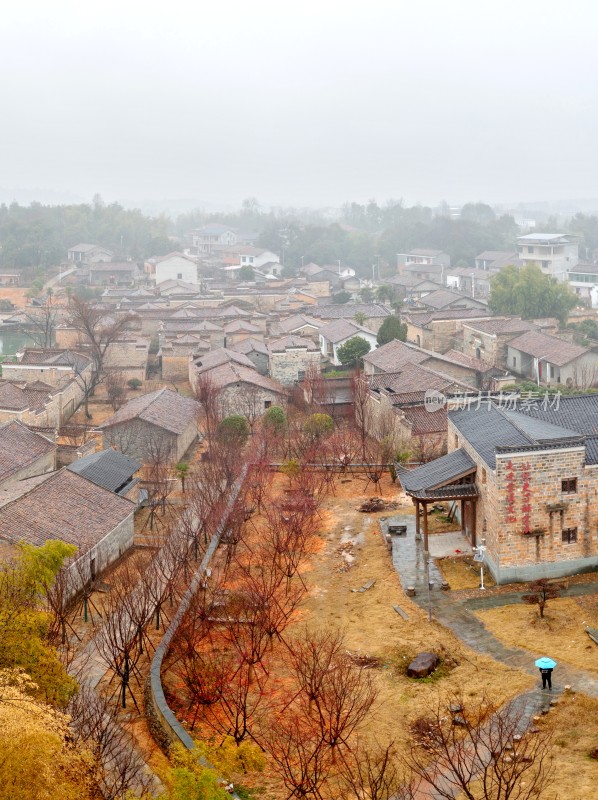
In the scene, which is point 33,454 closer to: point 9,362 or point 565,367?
point 9,362

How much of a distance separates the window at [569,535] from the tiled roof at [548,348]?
2141cm

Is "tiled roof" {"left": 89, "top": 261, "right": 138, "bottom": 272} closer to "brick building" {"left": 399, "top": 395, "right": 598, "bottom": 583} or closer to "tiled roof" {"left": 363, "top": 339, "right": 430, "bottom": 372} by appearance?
"tiled roof" {"left": 363, "top": 339, "right": 430, "bottom": 372}

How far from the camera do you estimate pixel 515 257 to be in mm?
83312

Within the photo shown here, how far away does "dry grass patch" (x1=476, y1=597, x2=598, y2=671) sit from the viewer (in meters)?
16.1

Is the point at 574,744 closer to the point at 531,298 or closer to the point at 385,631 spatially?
the point at 385,631

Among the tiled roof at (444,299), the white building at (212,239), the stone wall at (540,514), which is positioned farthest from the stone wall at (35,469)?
the white building at (212,239)

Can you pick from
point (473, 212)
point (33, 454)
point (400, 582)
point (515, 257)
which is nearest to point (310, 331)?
point (33, 454)

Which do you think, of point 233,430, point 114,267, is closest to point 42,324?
point 233,430

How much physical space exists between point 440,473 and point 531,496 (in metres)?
2.48

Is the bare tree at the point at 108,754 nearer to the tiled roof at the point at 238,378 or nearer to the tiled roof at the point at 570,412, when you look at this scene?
the tiled roof at the point at 570,412

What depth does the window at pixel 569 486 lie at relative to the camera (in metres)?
19.5

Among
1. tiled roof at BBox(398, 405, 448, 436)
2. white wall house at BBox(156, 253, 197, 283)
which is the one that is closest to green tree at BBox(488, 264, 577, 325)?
tiled roof at BBox(398, 405, 448, 436)

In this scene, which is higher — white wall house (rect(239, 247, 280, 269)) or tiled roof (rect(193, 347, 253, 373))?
white wall house (rect(239, 247, 280, 269))

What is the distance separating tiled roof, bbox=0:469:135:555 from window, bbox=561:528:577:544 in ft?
32.6
